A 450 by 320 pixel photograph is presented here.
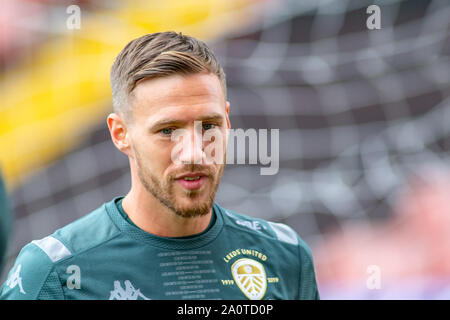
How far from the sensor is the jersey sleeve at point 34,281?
60.4 inches

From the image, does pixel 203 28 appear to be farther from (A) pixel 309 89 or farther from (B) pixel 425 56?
(B) pixel 425 56

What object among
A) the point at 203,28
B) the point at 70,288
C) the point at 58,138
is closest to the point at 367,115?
the point at 203,28

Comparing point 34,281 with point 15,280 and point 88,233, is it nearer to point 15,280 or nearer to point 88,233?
point 15,280

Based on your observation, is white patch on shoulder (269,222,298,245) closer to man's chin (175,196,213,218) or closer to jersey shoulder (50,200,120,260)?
man's chin (175,196,213,218)

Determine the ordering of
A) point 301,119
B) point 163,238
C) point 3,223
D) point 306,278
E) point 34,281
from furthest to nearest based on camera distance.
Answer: point 301,119, point 306,278, point 163,238, point 34,281, point 3,223

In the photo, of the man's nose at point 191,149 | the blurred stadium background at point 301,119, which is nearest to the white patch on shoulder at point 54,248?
the man's nose at point 191,149

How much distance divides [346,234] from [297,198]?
0.33 meters

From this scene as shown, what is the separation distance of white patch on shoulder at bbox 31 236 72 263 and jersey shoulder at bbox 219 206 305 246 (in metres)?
0.48

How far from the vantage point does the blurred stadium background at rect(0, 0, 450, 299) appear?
3.33m

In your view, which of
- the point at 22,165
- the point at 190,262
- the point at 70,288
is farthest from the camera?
the point at 22,165

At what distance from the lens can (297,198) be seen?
134 inches

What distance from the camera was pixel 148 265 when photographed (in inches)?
64.1

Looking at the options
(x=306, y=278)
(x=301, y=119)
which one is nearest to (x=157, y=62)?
(x=306, y=278)

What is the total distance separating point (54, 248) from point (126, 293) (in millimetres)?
231
